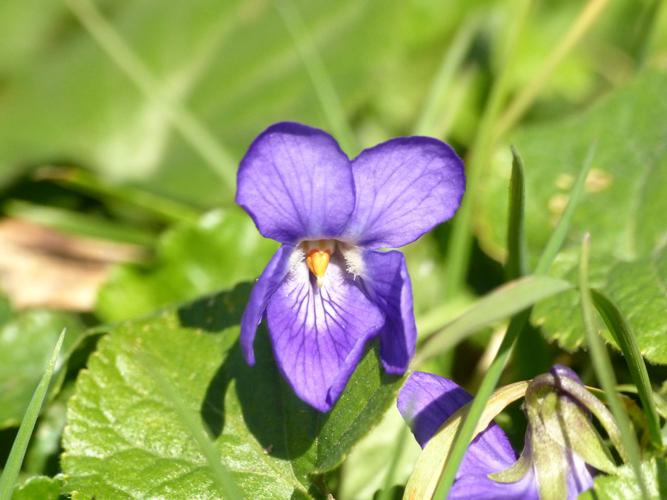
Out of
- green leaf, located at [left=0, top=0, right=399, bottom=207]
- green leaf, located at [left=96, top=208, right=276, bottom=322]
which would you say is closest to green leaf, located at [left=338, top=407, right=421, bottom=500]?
green leaf, located at [left=96, top=208, right=276, bottom=322]

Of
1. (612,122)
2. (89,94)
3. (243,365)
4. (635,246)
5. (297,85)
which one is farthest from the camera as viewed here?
(89,94)

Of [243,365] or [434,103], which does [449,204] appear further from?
[434,103]

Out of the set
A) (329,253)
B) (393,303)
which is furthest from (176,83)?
(393,303)

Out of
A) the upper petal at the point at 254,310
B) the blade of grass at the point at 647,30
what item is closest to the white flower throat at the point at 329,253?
the upper petal at the point at 254,310

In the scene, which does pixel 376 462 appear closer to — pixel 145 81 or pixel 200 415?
pixel 200 415

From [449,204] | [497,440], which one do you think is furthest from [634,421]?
[449,204]

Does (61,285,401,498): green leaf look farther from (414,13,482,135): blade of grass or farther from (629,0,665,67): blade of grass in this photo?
(629,0,665,67): blade of grass
